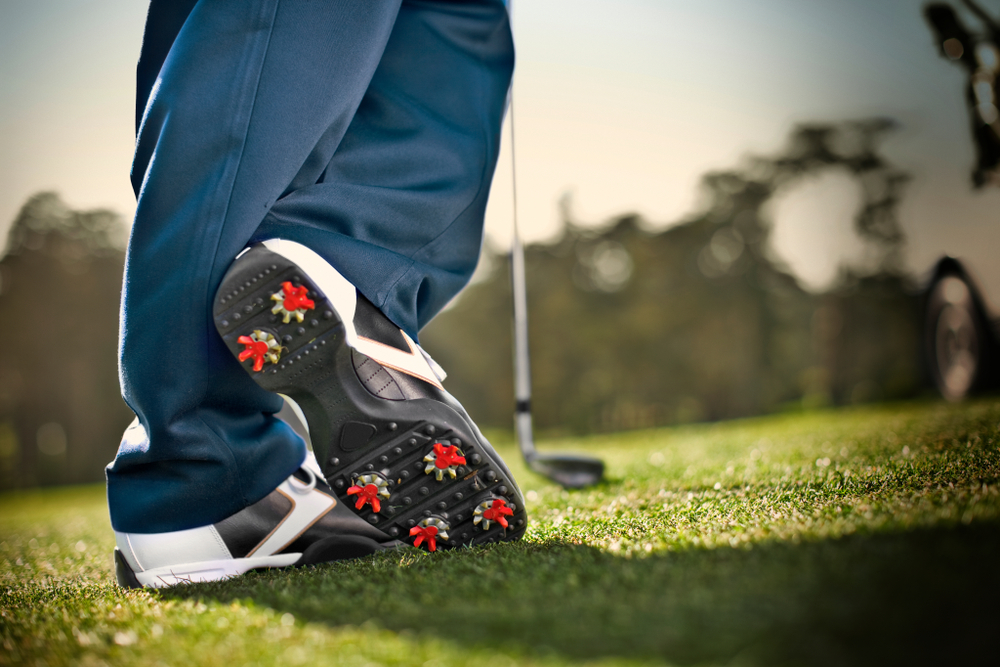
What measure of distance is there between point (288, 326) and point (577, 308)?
7.91 m

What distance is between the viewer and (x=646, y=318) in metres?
8.54

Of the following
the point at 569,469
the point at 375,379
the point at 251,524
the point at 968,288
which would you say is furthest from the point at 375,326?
the point at 968,288

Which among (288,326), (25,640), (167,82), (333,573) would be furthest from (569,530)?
(167,82)

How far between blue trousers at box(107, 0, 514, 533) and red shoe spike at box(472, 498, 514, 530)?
0.27m

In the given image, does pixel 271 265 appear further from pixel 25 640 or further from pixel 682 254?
pixel 682 254

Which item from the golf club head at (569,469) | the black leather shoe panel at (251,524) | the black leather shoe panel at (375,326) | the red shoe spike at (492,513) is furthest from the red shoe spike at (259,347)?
the golf club head at (569,469)

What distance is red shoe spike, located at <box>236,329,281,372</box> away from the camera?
0.82m

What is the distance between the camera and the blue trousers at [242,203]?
2.82 feet

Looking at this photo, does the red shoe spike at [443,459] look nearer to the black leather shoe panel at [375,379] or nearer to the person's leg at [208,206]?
the black leather shoe panel at [375,379]

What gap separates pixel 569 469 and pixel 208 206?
3.84ft

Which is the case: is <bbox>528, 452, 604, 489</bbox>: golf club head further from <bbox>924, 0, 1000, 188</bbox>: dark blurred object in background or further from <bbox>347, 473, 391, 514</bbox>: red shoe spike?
<bbox>924, 0, 1000, 188</bbox>: dark blurred object in background

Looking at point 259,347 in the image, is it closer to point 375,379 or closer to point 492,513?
point 375,379

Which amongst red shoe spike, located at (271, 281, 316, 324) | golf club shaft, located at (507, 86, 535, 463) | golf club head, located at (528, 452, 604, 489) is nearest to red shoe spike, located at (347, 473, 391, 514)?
red shoe spike, located at (271, 281, 316, 324)

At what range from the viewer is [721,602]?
518 mm
